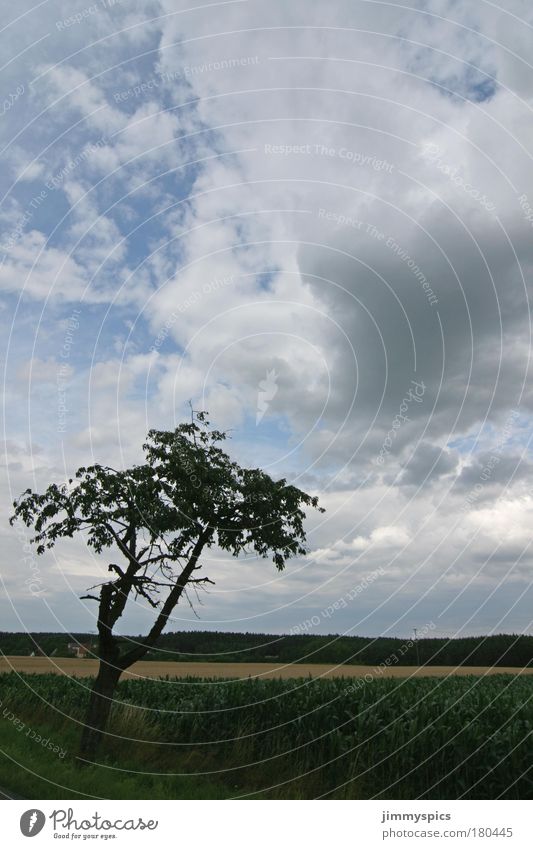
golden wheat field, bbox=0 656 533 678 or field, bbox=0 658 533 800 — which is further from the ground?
golden wheat field, bbox=0 656 533 678

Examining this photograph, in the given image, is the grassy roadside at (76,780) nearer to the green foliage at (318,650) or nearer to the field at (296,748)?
the field at (296,748)

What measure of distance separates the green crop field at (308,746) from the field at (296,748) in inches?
1.4

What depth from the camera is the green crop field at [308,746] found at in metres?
13.8

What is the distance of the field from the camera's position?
Answer: 13656 millimetres

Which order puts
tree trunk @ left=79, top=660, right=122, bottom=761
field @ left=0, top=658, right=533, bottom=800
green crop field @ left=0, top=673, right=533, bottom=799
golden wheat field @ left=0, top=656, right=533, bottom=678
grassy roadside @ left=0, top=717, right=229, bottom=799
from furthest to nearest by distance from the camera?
golden wheat field @ left=0, top=656, right=533, bottom=678 < tree trunk @ left=79, top=660, right=122, bottom=761 < green crop field @ left=0, top=673, right=533, bottom=799 < field @ left=0, top=658, right=533, bottom=800 < grassy roadside @ left=0, top=717, right=229, bottom=799

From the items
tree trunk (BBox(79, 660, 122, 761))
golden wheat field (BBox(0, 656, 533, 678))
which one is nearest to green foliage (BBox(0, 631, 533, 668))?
golden wheat field (BBox(0, 656, 533, 678))

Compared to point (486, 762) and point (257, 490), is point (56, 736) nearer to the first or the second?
point (257, 490)

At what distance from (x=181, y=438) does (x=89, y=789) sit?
9.21m

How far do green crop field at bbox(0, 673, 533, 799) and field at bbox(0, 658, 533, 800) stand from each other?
0.03 meters

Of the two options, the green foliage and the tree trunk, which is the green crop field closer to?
the tree trunk

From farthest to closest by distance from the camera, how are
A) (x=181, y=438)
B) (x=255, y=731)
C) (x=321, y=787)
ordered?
(x=255, y=731) < (x=181, y=438) < (x=321, y=787)

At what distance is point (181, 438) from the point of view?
58.6 ft
